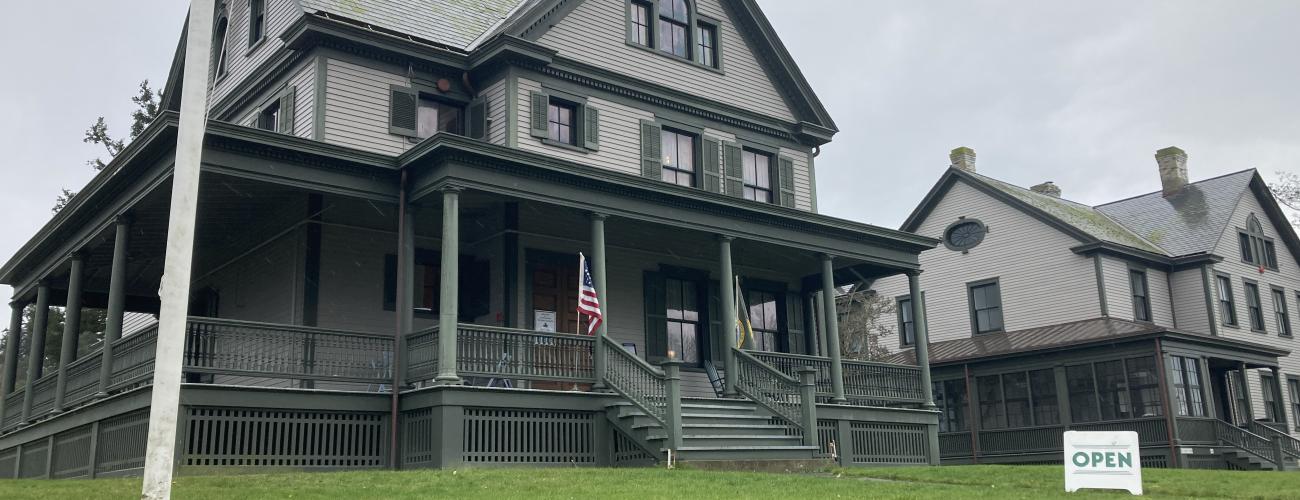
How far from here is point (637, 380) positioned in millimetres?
17141

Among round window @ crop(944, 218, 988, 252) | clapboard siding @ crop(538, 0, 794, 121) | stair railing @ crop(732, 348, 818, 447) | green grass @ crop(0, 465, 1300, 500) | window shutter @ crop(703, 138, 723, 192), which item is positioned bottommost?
green grass @ crop(0, 465, 1300, 500)

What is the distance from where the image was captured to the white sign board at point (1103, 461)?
1260 centimetres

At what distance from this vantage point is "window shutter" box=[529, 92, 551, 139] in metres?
20.0

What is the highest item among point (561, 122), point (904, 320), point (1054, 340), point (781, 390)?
point (561, 122)

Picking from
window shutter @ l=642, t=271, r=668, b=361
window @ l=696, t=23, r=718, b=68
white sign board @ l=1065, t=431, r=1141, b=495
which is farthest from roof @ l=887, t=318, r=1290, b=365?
white sign board @ l=1065, t=431, r=1141, b=495

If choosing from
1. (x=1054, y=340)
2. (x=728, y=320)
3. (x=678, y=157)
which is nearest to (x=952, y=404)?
(x=1054, y=340)

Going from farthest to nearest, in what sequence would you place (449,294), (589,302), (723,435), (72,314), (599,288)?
(72,314) → (599,288) → (589,302) → (723,435) → (449,294)

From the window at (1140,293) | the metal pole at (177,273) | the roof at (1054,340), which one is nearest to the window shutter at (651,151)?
the metal pole at (177,273)

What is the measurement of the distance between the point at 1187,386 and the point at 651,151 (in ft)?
56.8

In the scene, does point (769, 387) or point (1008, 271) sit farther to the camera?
point (1008, 271)

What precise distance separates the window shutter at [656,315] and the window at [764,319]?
2.64 metres

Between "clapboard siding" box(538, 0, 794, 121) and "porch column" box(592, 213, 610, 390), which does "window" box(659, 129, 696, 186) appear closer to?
"clapboard siding" box(538, 0, 794, 121)

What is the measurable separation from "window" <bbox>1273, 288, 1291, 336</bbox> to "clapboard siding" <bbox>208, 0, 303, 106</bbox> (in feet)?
106

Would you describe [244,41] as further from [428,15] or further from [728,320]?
[728,320]
